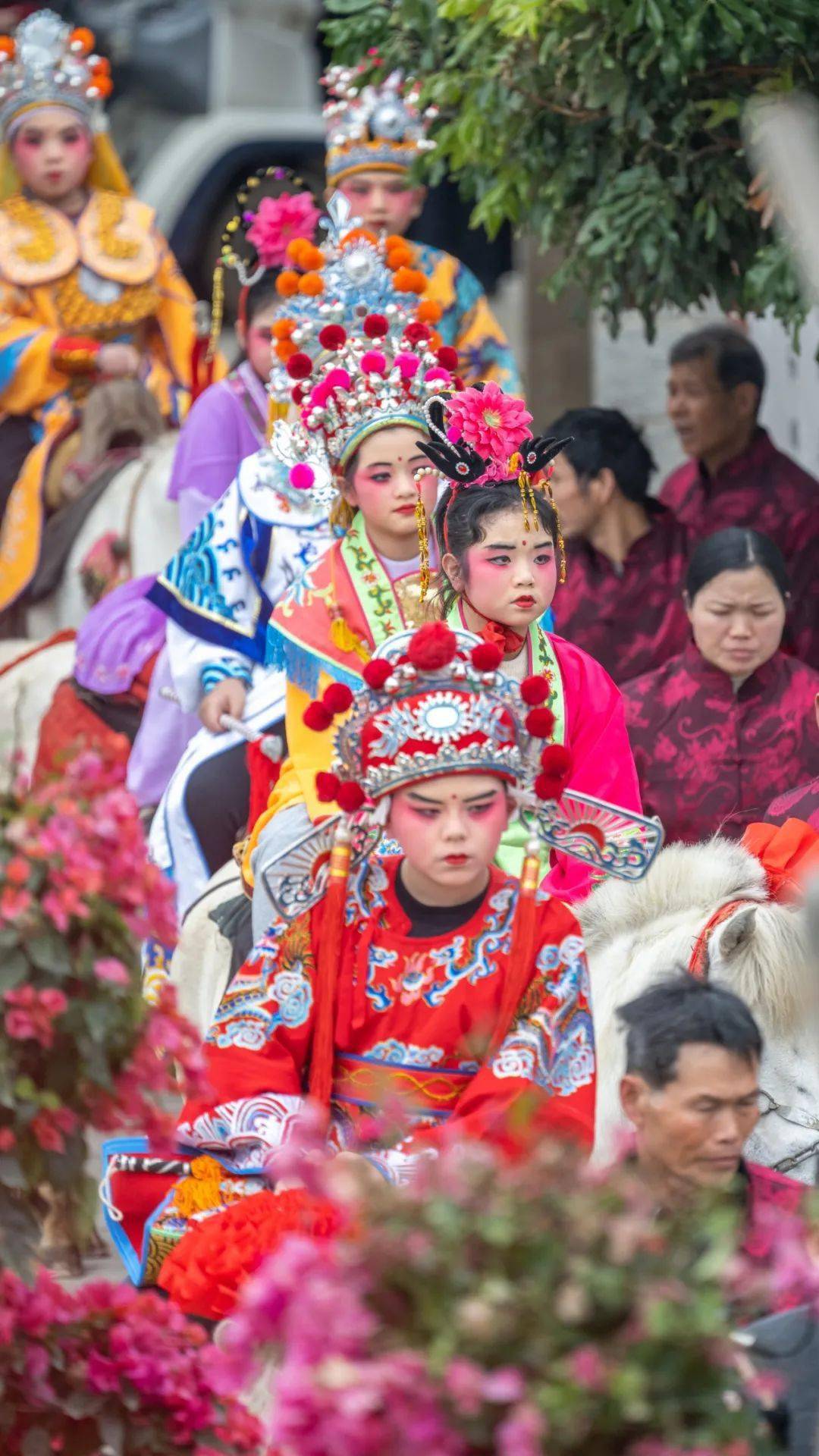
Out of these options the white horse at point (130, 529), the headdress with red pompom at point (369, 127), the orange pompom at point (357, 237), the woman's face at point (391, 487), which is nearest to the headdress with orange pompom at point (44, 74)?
the white horse at point (130, 529)

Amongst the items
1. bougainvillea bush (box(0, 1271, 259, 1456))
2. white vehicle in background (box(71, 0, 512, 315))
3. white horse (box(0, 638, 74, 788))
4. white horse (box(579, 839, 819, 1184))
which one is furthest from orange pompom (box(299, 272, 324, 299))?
white vehicle in background (box(71, 0, 512, 315))

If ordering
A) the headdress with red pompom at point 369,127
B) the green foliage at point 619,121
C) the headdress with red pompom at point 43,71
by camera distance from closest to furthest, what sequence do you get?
the green foliage at point 619,121 < the headdress with red pompom at point 369,127 < the headdress with red pompom at point 43,71

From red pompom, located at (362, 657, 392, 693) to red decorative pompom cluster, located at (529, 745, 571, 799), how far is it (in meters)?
0.28

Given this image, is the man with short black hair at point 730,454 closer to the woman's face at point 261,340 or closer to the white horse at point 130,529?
the woman's face at point 261,340

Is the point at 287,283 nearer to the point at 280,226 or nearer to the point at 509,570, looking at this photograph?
the point at 280,226

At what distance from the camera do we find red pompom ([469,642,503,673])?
4.32m

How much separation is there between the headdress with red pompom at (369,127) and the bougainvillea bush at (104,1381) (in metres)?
4.68

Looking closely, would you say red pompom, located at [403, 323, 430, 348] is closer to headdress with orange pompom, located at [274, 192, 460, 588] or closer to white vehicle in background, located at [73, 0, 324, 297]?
headdress with orange pompom, located at [274, 192, 460, 588]

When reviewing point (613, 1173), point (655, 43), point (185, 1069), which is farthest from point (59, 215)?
point (613, 1173)

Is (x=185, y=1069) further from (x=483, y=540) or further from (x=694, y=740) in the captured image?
(x=694, y=740)

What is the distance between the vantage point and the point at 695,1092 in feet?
12.4

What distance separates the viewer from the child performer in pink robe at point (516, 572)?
5.06 metres

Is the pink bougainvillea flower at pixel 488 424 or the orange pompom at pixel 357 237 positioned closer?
the pink bougainvillea flower at pixel 488 424

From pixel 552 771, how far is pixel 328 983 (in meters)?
0.48
